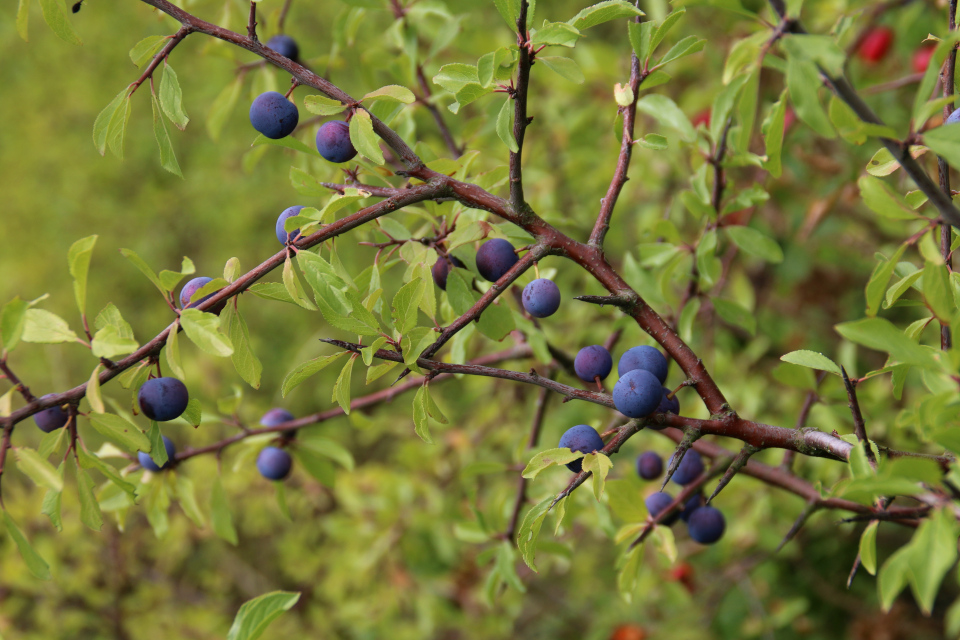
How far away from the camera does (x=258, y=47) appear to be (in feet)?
2.72

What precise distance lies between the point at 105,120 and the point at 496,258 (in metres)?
0.52

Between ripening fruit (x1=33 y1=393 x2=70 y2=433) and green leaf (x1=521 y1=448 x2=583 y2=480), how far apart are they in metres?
0.54

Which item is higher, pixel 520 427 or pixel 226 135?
pixel 226 135

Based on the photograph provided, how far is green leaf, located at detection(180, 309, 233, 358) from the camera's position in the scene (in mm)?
700

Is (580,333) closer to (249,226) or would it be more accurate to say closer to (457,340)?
(457,340)

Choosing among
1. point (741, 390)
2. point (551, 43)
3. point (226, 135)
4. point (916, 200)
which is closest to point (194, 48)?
point (226, 135)

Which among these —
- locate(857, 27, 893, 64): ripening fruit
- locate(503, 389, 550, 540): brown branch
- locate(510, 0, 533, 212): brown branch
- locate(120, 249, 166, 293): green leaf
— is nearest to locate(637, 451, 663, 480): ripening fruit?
locate(503, 389, 550, 540): brown branch

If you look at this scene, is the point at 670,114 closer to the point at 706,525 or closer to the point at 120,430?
the point at 706,525

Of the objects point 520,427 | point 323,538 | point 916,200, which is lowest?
point 323,538

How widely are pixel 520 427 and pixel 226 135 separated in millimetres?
2293

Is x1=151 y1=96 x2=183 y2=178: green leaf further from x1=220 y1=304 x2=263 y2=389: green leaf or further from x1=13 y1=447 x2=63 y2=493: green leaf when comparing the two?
x1=13 y1=447 x2=63 y2=493: green leaf

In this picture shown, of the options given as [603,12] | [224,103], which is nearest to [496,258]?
[603,12]

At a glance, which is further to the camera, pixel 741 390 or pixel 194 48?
pixel 194 48

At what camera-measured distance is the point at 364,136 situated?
31.5 inches
